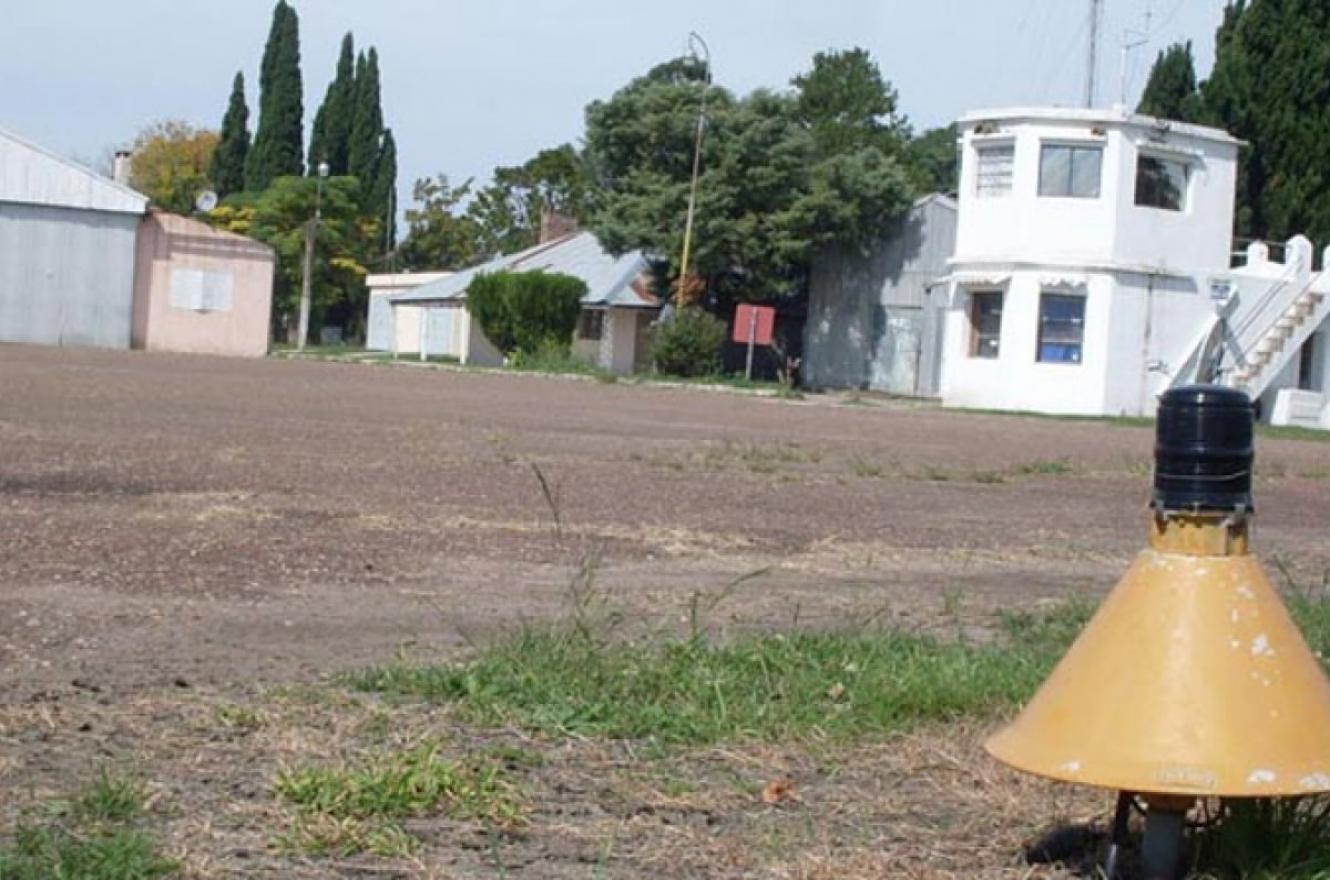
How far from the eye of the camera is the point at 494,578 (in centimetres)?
880

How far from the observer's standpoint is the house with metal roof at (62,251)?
173 ft

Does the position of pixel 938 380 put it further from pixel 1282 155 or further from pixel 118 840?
pixel 118 840

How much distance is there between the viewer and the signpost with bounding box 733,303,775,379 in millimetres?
52000

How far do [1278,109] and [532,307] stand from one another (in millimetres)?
20569

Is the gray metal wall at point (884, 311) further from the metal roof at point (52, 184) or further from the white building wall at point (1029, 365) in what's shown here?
the metal roof at point (52, 184)

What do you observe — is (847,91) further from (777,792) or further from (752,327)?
(777,792)

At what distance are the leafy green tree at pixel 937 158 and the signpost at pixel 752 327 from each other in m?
27.5

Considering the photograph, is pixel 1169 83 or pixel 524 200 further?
pixel 524 200

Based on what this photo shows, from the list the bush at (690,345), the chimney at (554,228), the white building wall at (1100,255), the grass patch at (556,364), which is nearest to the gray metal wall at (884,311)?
the bush at (690,345)

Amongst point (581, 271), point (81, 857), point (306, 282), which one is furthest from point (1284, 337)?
point (81, 857)

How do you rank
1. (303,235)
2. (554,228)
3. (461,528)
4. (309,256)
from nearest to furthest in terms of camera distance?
(461,528) < (554,228) < (309,256) < (303,235)

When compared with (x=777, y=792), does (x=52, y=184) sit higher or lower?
higher

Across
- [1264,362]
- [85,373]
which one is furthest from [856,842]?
[1264,362]

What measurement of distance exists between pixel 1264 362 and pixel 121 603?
38.9 m
